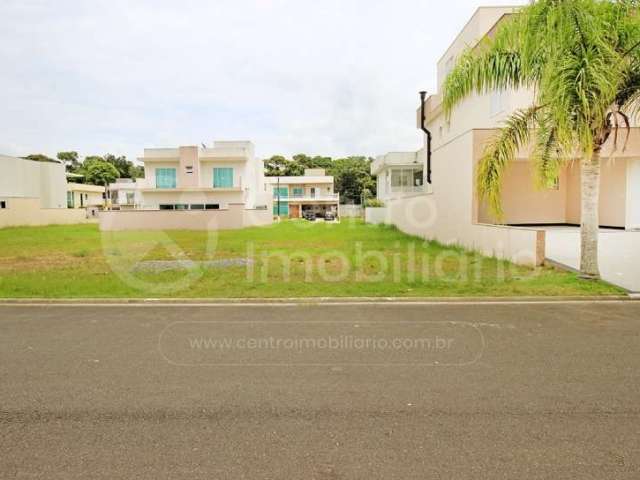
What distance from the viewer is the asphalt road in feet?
9.78

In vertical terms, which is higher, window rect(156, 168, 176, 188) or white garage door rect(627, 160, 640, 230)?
window rect(156, 168, 176, 188)

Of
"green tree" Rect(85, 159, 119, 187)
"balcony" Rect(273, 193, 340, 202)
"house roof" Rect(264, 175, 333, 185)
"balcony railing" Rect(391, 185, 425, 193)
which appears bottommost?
"balcony railing" Rect(391, 185, 425, 193)

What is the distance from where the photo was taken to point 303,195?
6394cm

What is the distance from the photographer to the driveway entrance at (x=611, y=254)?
9633mm

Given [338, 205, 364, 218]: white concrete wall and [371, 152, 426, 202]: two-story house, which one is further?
[338, 205, 364, 218]: white concrete wall

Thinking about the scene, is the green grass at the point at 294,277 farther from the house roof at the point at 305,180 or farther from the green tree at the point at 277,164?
the green tree at the point at 277,164

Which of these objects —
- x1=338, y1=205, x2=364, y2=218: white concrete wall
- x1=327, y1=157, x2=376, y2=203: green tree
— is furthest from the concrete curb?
x1=327, y1=157, x2=376, y2=203: green tree

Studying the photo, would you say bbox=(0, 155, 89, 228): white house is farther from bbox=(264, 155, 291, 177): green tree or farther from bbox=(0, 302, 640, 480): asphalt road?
bbox=(264, 155, 291, 177): green tree

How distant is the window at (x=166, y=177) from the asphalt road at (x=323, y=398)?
119ft

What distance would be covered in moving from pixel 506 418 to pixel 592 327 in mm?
3730

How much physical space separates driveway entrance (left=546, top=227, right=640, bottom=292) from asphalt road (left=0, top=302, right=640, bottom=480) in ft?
11.9

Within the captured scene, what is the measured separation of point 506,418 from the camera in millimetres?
3584

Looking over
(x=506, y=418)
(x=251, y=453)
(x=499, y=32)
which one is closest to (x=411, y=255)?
(x=499, y=32)

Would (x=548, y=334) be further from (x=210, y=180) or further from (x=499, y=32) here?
(x=210, y=180)
